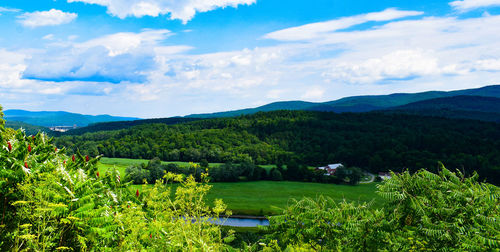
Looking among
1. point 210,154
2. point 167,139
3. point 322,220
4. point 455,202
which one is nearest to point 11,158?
point 322,220

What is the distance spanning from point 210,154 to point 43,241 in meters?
105

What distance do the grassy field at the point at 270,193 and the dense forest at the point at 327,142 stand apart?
652 inches

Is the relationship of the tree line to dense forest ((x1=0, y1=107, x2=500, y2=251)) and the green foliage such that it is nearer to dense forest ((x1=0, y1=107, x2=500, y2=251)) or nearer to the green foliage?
dense forest ((x1=0, y1=107, x2=500, y2=251))

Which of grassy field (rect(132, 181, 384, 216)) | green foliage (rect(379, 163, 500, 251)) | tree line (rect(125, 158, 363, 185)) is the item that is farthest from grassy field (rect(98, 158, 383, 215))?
green foliage (rect(379, 163, 500, 251))

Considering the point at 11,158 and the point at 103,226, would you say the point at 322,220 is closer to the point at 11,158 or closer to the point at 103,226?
the point at 103,226

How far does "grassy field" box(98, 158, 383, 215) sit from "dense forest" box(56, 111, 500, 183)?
54.3 ft

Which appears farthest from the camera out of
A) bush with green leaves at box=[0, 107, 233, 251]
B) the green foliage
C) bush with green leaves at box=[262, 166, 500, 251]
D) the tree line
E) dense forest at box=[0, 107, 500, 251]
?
the tree line

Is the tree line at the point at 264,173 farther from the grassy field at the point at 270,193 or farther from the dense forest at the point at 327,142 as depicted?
the dense forest at the point at 327,142

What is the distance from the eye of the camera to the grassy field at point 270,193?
63.2 meters

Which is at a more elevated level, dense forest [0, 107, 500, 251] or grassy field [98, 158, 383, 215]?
dense forest [0, 107, 500, 251]

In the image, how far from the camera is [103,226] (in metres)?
6.55

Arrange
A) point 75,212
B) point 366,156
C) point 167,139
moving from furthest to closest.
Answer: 1. point 167,139
2. point 366,156
3. point 75,212

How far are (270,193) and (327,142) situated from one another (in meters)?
53.0

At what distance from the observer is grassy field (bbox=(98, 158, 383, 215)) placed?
63.2 m
